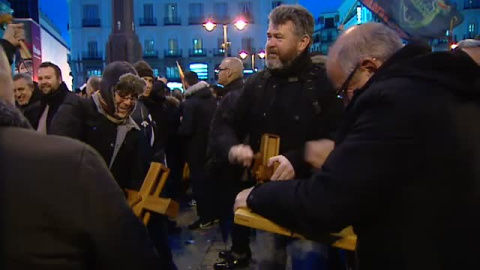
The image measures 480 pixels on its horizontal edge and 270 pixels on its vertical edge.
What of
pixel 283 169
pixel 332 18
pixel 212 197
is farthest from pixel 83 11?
pixel 283 169

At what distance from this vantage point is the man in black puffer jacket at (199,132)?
8.10m

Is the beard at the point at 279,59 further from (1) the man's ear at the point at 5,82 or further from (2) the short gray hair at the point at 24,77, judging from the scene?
(2) the short gray hair at the point at 24,77

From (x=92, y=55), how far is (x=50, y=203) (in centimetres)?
7272

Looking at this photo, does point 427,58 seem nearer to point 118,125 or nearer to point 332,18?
point 118,125

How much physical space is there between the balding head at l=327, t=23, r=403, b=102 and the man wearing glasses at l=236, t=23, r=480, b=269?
203 mm

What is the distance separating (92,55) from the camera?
71.2 meters

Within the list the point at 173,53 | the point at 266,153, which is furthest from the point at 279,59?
the point at 173,53

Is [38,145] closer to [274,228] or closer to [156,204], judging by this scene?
[274,228]

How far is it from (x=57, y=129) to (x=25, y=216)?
252 centimetres

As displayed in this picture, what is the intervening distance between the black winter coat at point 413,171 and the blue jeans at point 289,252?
4.77 ft

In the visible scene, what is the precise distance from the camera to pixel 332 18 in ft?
362

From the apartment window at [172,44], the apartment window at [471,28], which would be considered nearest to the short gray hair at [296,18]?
the apartment window at [471,28]

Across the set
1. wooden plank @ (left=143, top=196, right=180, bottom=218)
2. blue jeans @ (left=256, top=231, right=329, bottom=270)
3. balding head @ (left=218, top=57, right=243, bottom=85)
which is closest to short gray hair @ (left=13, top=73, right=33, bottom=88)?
balding head @ (left=218, top=57, right=243, bottom=85)

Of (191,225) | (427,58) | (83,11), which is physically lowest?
(191,225)
